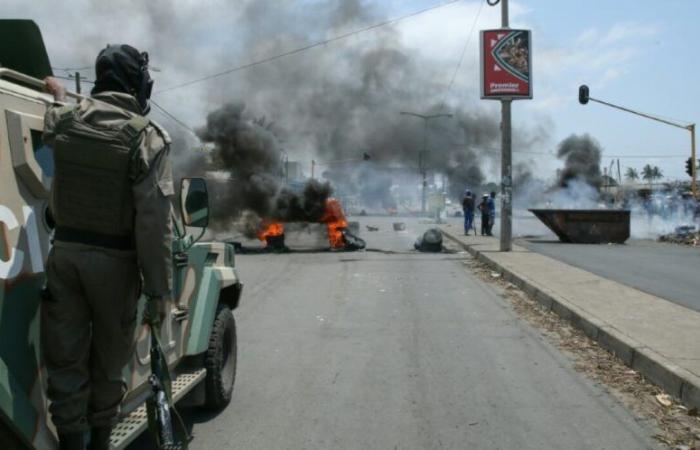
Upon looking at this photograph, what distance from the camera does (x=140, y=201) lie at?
263 cm

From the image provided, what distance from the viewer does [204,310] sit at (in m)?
4.23

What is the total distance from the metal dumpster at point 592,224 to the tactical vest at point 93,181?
20.2m

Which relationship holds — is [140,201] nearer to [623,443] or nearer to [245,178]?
[623,443]

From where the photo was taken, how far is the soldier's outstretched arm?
2631 millimetres

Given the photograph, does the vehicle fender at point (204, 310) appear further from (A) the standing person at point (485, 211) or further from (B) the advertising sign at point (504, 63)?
(A) the standing person at point (485, 211)

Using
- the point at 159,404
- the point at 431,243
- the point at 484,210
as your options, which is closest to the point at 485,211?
the point at 484,210

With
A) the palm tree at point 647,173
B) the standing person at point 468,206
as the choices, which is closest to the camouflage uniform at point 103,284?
the standing person at point 468,206

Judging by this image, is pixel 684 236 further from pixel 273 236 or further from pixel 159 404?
pixel 159 404

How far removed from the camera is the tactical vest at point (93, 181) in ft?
8.36

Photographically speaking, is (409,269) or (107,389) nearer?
(107,389)

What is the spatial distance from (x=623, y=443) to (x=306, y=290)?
7.27 meters

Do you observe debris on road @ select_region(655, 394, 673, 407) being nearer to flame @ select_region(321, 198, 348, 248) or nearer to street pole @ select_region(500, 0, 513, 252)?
street pole @ select_region(500, 0, 513, 252)

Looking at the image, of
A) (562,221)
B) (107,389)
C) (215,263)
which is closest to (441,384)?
(215,263)

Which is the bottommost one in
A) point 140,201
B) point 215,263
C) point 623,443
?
point 623,443
